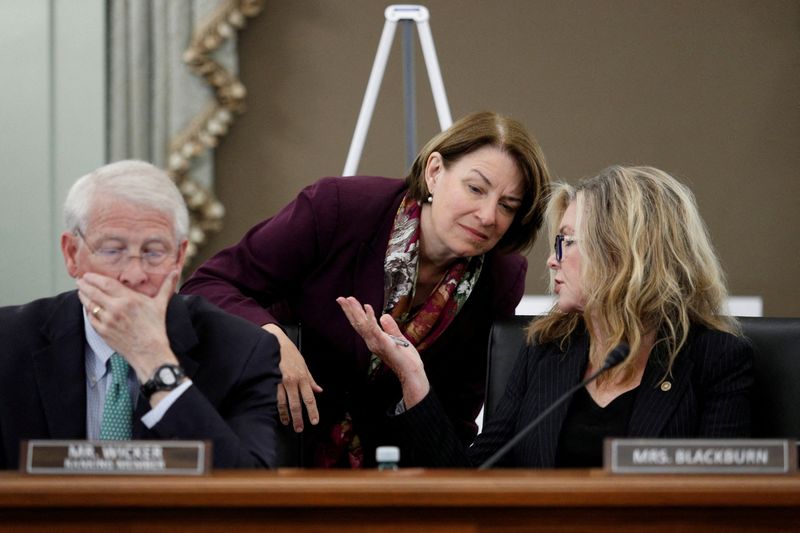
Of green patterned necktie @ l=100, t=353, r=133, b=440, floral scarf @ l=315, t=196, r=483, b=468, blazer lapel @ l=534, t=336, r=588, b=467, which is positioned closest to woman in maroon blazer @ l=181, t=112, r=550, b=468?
floral scarf @ l=315, t=196, r=483, b=468

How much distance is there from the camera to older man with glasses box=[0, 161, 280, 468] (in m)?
1.78

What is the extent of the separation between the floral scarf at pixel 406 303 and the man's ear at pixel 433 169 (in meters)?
0.07

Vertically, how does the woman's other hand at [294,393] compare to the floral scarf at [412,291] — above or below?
below

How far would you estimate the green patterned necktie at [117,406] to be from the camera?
1.84m

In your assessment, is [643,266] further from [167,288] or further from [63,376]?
[63,376]

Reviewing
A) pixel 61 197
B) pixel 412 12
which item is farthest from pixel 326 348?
pixel 61 197

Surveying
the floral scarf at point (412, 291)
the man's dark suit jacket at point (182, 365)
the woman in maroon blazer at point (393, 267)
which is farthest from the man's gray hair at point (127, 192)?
the floral scarf at point (412, 291)

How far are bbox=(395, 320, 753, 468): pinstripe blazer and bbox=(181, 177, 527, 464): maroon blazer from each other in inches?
12.8

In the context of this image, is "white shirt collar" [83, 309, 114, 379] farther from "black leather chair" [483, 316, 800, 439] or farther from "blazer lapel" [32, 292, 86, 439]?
"black leather chair" [483, 316, 800, 439]

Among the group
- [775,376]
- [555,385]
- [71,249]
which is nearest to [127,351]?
[71,249]

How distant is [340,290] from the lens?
2.67 meters

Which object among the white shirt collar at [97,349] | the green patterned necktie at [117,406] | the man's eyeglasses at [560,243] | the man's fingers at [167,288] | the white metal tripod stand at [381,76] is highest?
the white metal tripod stand at [381,76]

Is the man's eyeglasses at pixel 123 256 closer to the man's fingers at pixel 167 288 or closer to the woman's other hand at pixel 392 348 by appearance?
the man's fingers at pixel 167 288

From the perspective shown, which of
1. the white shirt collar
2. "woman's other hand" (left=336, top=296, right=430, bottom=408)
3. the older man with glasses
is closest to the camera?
the older man with glasses
